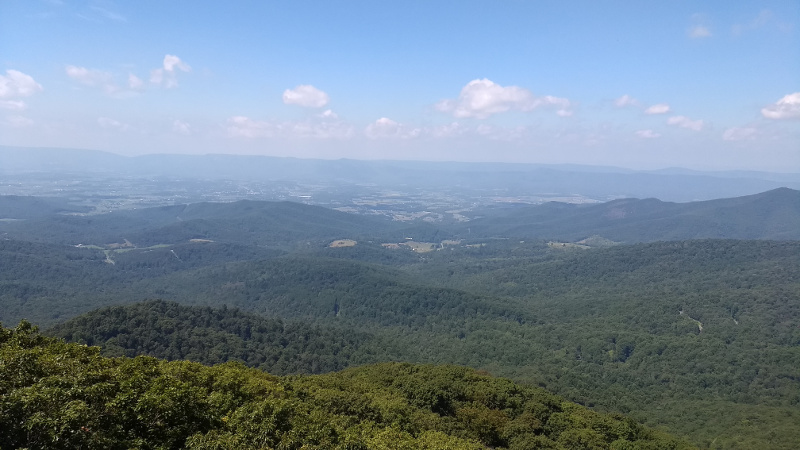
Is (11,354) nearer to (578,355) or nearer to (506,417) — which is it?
(506,417)

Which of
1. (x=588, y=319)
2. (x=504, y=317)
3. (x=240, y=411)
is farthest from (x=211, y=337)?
(x=588, y=319)

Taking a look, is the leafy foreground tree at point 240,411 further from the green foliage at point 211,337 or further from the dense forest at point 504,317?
the green foliage at point 211,337

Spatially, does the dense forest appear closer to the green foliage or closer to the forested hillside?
the green foliage

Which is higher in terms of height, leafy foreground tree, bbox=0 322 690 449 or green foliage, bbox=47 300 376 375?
leafy foreground tree, bbox=0 322 690 449

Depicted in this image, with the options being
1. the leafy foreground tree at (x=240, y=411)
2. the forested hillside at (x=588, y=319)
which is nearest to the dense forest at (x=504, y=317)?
the forested hillside at (x=588, y=319)

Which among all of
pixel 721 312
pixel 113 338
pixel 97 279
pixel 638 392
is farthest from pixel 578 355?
pixel 97 279

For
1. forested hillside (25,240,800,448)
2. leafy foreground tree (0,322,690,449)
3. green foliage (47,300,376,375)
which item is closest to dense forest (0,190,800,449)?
green foliage (47,300,376,375)
